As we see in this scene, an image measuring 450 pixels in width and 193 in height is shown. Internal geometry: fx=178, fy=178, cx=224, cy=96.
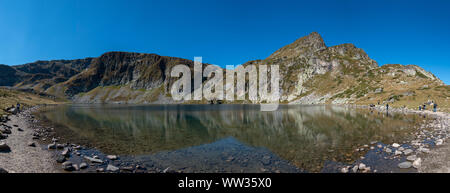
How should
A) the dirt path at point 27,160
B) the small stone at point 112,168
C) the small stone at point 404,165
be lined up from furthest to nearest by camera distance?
the small stone at point 112,168 → the small stone at point 404,165 → the dirt path at point 27,160

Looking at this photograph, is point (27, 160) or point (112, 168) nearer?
point (112, 168)

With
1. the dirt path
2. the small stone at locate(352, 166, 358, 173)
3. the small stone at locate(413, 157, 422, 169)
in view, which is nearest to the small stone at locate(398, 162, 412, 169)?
the small stone at locate(413, 157, 422, 169)

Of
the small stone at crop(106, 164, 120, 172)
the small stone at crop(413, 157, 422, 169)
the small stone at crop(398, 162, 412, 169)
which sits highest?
the small stone at crop(413, 157, 422, 169)

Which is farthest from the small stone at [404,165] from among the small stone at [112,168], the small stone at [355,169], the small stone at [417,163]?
the small stone at [112,168]

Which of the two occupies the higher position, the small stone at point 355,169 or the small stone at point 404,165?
the small stone at point 404,165

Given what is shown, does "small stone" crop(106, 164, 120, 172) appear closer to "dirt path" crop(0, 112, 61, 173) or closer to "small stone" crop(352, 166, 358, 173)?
"dirt path" crop(0, 112, 61, 173)

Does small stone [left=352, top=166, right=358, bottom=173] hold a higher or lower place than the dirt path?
lower

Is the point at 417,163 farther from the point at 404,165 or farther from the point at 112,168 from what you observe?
the point at 112,168

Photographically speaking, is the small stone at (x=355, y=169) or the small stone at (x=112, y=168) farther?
the small stone at (x=112, y=168)

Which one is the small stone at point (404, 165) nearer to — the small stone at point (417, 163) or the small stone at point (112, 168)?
the small stone at point (417, 163)

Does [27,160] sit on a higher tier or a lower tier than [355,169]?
higher

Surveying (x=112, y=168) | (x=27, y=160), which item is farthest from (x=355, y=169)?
(x=27, y=160)
